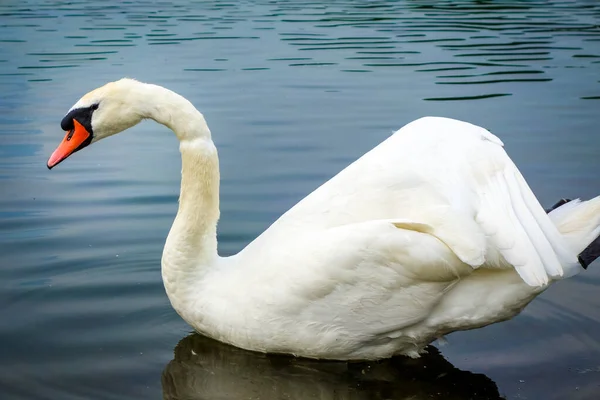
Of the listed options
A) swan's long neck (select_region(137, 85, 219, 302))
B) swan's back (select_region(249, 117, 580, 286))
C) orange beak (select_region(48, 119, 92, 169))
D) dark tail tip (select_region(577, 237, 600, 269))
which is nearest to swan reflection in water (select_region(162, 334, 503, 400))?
swan's long neck (select_region(137, 85, 219, 302))

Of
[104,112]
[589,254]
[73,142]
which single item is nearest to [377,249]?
[589,254]

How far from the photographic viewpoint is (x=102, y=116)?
19.2ft

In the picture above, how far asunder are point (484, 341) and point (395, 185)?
1.40 metres

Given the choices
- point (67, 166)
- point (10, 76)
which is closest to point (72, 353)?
point (67, 166)

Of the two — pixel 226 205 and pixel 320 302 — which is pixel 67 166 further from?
pixel 320 302

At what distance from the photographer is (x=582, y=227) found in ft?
17.4

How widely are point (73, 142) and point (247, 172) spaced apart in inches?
165

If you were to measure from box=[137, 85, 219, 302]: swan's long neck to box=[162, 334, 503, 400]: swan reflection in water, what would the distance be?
0.41 metres

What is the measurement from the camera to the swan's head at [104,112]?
5.82m

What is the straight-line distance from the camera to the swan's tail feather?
5.16 metres

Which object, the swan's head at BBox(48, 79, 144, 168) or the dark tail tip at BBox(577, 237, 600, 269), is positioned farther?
the swan's head at BBox(48, 79, 144, 168)

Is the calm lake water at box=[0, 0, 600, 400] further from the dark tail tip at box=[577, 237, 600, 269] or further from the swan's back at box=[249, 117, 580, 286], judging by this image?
the swan's back at box=[249, 117, 580, 286]

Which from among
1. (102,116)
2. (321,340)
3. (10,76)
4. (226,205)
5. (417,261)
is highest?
(102,116)

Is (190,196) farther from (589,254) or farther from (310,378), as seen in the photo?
(589,254)
